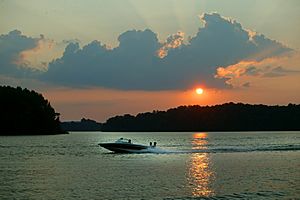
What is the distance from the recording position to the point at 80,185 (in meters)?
41.2

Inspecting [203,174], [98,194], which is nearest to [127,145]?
[203,174]

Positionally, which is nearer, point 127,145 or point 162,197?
point 162,197

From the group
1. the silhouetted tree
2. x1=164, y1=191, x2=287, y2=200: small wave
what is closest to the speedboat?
x1=164, y1=191, x2=287, y2=200: small wave

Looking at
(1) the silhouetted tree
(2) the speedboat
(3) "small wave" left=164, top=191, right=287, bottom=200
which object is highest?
(1) the silhouetted tree

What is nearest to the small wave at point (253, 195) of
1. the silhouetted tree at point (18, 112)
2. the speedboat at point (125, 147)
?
the speedboat at point (125, 147)

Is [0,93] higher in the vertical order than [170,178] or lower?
higher

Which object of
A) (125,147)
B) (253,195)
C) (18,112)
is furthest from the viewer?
(18,112)

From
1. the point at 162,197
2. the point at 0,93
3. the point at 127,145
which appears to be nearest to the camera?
the point at 162,197

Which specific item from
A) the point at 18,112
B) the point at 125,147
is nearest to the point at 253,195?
the point at 125,147

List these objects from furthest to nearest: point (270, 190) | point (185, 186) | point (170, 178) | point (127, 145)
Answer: point (127, 145) → point (170, 178) → point (185, 186) → point (270, 190)

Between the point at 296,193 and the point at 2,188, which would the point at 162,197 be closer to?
the point at 296,193

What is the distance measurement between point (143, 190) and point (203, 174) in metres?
14.6

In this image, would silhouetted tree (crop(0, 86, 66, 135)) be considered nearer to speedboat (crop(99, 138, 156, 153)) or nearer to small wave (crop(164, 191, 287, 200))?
speedboat (crop(99, 138, 156, 153))

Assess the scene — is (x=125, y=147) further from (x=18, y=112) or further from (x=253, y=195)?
(x=18, y=112)
